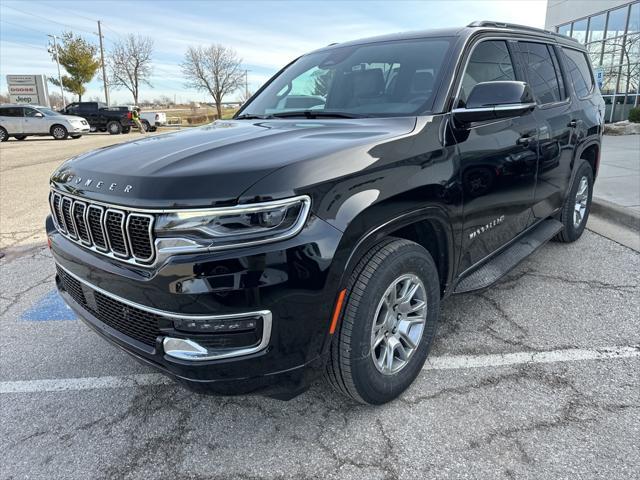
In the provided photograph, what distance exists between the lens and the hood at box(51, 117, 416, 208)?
1.81 metres

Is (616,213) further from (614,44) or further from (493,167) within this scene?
(614,44)

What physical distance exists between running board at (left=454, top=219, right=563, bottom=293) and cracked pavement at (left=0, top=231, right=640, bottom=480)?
0.40 meters

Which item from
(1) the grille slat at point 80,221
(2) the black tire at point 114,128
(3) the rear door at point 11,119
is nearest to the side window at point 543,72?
(1) the grille slat at point 80,221

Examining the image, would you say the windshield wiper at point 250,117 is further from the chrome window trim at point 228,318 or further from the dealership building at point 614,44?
the dealership building at point 614,44

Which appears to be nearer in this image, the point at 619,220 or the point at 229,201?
the point at 229,201

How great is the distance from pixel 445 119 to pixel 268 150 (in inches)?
42.6

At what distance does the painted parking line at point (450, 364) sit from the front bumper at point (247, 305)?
870mm

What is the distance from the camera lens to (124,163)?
7.04 ft

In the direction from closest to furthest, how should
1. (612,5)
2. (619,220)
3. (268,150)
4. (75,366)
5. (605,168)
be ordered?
(268,150)
(75,366)
(619,220)
(605,168)
(612,5)

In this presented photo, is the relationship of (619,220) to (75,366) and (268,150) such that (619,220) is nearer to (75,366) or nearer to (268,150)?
(268,150)

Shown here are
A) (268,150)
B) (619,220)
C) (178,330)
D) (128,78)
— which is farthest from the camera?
(128,78)

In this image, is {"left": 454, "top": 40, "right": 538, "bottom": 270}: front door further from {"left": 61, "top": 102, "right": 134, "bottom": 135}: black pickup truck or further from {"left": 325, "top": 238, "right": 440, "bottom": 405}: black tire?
{"left": 61, "top": 102, "right": 134, "bottom": 135}: black pickup truck

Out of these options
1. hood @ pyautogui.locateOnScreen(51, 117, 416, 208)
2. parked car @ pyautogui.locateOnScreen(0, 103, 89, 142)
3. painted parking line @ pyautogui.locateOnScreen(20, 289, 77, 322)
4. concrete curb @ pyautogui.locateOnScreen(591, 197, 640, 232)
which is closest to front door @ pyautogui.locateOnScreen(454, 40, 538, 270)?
hood @ pyautogui.locateOnScreen(51, 117, 416, 208)

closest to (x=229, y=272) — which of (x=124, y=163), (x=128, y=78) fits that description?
(x=124, y=163)
